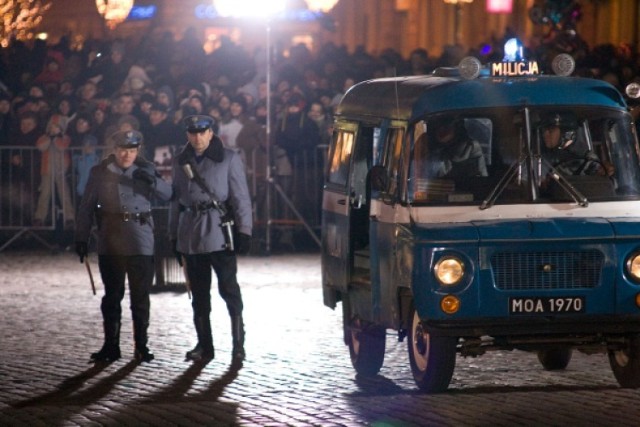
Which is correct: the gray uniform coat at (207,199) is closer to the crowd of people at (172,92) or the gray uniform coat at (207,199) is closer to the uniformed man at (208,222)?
the uniformed man at (208,222)

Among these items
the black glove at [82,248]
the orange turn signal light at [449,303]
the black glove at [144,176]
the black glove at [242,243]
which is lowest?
the orange turn signal light at [449,303]

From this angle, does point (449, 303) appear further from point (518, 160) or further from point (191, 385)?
point (191, 385)

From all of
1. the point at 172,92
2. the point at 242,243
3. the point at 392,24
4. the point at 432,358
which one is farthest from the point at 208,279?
the point at 392,24

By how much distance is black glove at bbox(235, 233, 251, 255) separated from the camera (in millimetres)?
13344

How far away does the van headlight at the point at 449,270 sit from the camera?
35.6ft

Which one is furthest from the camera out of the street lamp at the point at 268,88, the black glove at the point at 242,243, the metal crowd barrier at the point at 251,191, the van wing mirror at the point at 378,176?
the metal crowd barrier at the point at 251,191

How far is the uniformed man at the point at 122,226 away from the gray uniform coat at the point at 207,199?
0.16m

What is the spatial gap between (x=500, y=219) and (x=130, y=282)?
138 inches

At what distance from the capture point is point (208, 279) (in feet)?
44.6

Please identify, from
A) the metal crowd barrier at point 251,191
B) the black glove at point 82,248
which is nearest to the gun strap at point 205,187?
the black glove at point 82,248

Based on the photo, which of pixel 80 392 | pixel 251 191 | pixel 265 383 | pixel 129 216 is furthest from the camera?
pixel 251 191

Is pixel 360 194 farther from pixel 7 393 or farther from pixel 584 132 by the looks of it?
pixel 7 393

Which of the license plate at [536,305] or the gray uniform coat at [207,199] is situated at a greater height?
the gray uniform coat at [207,199]

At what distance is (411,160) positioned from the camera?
11484mm
